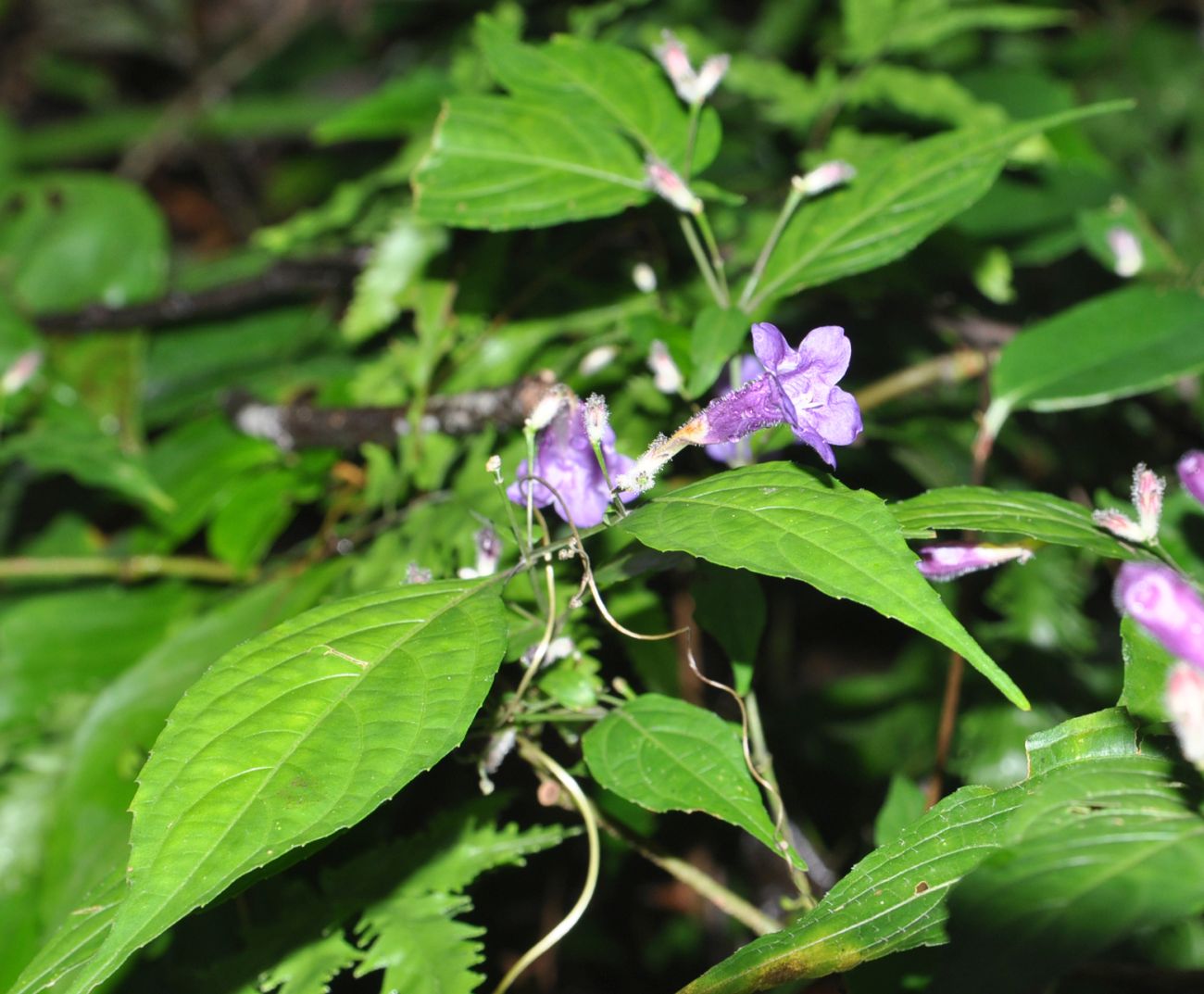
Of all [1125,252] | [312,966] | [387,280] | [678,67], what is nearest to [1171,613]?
[312,966]

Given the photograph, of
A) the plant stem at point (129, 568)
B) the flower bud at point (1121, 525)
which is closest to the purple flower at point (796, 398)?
the flower bud at point (1121, 525)

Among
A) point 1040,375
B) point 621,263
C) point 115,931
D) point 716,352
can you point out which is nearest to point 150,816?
point 115,931

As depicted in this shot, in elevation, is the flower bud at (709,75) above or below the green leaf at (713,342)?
above

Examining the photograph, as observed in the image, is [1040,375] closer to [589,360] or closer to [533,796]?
[589,360]

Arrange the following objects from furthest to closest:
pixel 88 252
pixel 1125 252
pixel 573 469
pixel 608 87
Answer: pixel 88 252, pixel 1125 252, pixel 608 87, pixel 573 469

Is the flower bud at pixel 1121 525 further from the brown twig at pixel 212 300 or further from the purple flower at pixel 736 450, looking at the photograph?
the brown twig at pixel 212 300

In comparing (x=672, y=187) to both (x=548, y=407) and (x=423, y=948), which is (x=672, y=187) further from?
(x=423, y=948)
